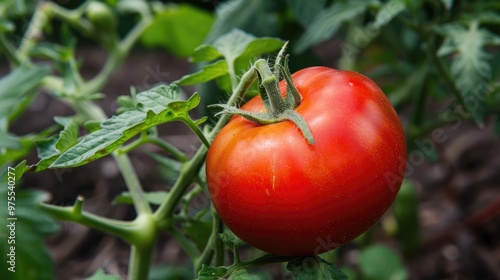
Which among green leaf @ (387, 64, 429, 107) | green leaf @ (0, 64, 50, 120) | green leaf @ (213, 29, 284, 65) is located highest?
green leaf @ (213, 29, 284, 65)

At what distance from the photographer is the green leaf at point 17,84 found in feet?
3.20

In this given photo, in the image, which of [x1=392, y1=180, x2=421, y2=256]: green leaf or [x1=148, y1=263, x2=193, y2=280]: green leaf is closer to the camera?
[x1=148, y1=263, x2=193, y2=280]: green leaf

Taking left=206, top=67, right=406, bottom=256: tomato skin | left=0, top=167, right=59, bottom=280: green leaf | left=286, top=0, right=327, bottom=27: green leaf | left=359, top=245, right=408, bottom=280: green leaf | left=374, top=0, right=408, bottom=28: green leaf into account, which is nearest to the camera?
left=206, top=67, right=406, bottom=256: tomato skin

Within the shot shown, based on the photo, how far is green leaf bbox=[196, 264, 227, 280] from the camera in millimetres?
689

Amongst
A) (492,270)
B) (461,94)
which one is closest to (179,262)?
(492,270)

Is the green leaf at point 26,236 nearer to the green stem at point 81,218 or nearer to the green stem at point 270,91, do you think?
the green stem at point 81,218

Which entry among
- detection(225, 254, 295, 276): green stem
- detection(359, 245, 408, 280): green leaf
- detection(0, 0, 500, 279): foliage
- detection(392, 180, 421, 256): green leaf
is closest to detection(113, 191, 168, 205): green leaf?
detection(0, 0, 500, 279): foliage

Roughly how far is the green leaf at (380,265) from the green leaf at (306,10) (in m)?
0.51

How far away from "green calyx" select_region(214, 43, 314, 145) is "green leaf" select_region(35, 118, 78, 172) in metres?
0.20

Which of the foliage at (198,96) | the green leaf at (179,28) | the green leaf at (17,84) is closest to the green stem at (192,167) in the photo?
the foliage at (198,96)

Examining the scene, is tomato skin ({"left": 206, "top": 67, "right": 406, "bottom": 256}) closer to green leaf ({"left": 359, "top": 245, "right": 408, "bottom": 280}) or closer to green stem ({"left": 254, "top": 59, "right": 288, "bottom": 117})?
green stem ({"left": 254, "top": 59, "right": 288, "bottom": 117})

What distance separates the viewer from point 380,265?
53.2 inches

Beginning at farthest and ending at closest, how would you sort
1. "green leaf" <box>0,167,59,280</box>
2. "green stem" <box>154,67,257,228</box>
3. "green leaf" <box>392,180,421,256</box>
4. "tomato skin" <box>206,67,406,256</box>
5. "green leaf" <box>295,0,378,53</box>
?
"green leaf" <box>392,180,421,256</box>
"green leaf" <box>295,0,378,53</box>
"green leaf" <box>0,167,59,280</box>
"green stem" <box>154,67,257,228</box>
"tomato skin" <box>206,67,406,256</box>

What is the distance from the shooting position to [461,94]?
3.35ft
